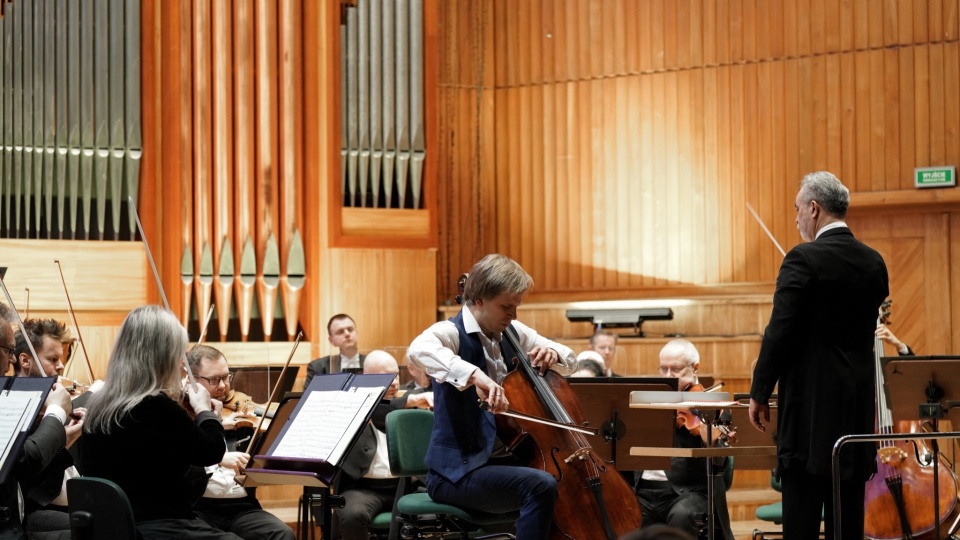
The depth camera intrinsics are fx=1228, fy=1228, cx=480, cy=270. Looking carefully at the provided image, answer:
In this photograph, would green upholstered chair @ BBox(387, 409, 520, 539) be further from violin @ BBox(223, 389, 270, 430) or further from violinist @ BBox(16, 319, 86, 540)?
violinist @ BBox(16, 319, 86, 540)

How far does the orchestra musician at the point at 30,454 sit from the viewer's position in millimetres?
3545

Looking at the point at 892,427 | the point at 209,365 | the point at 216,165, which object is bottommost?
the point at 892,427

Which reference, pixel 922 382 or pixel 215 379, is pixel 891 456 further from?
pixel 215 379

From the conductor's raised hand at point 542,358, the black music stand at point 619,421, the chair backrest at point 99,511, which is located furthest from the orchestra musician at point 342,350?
the chair backrest at point 99,511

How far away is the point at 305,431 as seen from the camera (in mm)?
3664

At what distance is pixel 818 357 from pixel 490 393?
3.15 ft

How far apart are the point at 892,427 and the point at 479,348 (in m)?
2.19

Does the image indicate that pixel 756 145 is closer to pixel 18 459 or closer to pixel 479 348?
pixel 479 348

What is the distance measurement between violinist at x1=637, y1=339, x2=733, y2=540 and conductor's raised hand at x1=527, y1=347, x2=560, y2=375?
0.78 m

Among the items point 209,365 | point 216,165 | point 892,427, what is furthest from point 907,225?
point 209,365

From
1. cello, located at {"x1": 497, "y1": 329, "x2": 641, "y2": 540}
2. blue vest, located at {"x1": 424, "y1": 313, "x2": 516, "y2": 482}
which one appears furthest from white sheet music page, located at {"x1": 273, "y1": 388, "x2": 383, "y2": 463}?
cello, located at {"x1": 497, "y1": 329, "x2": 641, "y2": 540}

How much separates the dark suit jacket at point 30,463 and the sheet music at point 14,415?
6 centimetres

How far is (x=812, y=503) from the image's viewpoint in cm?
344

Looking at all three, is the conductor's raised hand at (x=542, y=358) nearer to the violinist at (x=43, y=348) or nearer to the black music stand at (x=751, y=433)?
the black music stand at (x=751, y=433)
